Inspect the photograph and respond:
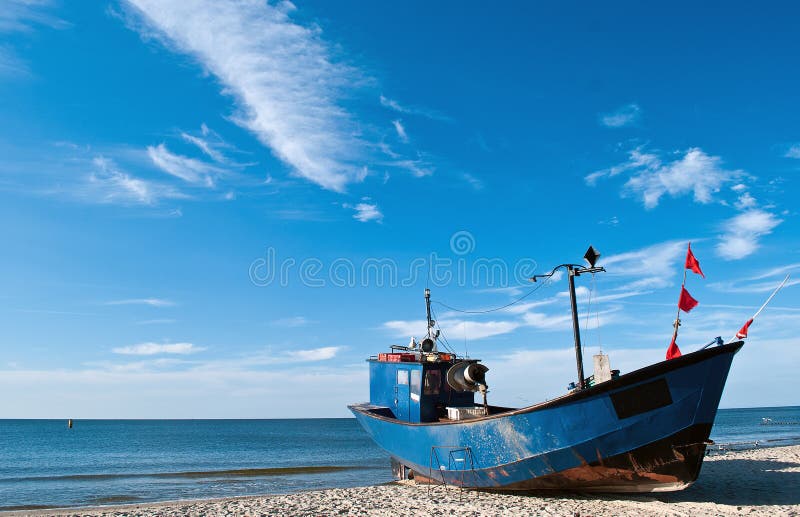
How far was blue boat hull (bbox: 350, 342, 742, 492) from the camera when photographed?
10.6 meters

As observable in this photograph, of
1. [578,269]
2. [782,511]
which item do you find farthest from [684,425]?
[578,269]

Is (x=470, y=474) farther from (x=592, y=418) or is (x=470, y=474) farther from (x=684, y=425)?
(x=684, y=425)

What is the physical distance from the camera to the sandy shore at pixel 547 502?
11648 mm

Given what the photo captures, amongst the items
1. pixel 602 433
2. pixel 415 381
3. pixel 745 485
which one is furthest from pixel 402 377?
pixel 745 485

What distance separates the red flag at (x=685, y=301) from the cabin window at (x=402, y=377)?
9.36 meters

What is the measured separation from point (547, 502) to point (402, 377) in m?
6.74

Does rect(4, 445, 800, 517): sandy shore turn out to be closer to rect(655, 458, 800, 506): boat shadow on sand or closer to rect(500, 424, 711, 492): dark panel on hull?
rect(655, 458, 800, 506): boat shadow on sand

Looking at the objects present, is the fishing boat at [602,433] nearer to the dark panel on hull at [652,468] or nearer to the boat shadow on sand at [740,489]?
the dark panel on hull at [652,468]

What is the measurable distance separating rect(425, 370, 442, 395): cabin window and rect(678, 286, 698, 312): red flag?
321 inches

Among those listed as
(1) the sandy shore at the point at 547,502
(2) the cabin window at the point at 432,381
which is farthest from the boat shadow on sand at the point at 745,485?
(2) the cabin window at the point at 432,381

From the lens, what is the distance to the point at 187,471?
107 feet

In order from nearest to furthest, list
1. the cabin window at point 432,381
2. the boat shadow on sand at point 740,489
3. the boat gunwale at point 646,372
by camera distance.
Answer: the boat gunwale at point 646,372 < the boat shadow on sand at point 740,489 < the cabin window at point 432,381

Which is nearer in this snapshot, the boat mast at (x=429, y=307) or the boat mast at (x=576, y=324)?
the boat mast at (x=576, y=324)

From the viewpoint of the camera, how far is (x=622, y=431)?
10906 mm
